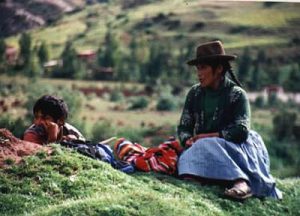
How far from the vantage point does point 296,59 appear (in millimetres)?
60719

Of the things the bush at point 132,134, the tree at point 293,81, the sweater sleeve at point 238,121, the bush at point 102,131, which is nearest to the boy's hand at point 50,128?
the sweater sleeve at point 238,121

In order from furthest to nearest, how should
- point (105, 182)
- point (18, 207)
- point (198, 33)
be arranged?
point (198, 33) < point (105, 182) < point (18, 207)

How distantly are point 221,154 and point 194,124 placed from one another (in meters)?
0.74

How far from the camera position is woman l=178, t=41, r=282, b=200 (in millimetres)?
8828

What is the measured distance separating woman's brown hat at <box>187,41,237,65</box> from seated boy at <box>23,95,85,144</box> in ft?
5.53

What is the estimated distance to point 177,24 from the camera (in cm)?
7038

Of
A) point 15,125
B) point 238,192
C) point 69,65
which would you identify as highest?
point 238,192

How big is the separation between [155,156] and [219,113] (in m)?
0.98

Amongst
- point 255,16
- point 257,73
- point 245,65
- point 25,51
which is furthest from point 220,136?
point 255,16

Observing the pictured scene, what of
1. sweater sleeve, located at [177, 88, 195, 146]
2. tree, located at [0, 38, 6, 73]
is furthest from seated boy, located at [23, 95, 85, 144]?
tree, located at [0, 38, 6, 73]

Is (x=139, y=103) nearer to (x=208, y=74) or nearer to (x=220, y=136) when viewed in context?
(x=208, y=74)

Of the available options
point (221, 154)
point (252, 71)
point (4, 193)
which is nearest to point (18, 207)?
Answer: point (4, 193)

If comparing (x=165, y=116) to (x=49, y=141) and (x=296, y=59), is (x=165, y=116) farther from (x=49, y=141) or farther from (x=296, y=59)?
(x=49, y=141)

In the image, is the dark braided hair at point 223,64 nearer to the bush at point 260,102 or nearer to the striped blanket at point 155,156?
the striped blanket at point 155,156
